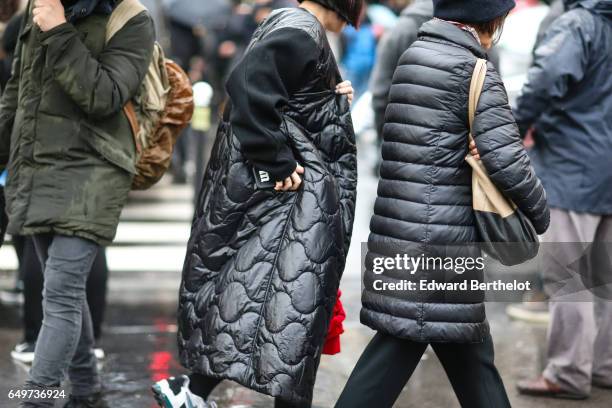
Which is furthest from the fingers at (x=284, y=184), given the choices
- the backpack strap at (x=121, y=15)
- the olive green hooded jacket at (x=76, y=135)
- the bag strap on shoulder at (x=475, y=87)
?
the backpack strap at (x=121, y=15)

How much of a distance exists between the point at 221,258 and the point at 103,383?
1.58 meters

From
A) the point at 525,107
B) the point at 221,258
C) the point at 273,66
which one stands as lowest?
the point at 221,258

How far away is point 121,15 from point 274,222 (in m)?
1.17

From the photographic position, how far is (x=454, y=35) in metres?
4.00

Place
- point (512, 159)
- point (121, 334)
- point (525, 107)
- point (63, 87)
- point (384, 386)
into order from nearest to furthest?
point (512, 159) < point (384, 386) < point (63, 87) < point (525, 107) < point (121, 334)

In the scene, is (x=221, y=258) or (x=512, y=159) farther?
(x=221, y=258)

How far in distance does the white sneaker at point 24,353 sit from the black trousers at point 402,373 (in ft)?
7.35

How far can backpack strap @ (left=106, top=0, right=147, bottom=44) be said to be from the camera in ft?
15.1

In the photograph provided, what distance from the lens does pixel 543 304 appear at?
24.2ft

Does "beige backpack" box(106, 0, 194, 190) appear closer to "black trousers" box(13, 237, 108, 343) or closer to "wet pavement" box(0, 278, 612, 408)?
"black trousers" box(13, 237, 108, 343)

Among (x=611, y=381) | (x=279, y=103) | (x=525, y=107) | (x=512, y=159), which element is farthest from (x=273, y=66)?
(x=611, y=381)

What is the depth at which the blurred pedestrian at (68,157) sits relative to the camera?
4.47 meters

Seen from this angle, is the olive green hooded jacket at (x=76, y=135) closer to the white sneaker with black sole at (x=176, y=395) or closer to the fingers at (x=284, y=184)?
the white sneaker with black sole at (x=176, y=395)

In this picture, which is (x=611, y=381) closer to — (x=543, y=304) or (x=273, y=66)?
(x=543, y=304)
